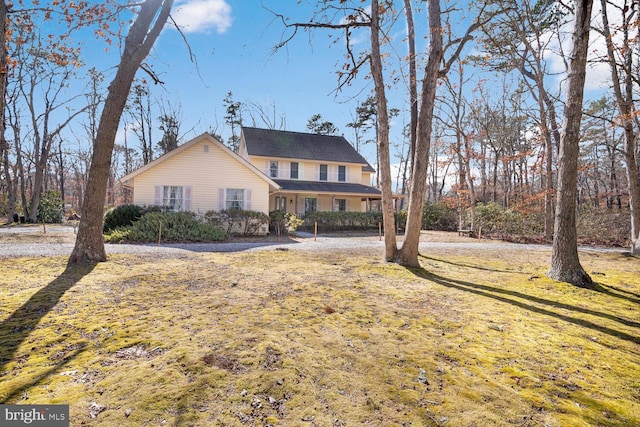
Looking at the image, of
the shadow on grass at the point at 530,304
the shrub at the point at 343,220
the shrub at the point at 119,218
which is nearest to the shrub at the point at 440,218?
the shrub at the point at 343,220

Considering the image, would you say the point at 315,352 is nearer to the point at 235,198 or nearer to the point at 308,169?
the point at 235,198

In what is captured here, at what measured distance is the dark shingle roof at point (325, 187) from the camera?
22506 mm

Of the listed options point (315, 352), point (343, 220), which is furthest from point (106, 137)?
point (343, 220)

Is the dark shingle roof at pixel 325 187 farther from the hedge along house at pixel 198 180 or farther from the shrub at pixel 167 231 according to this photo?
the shrub at pixel 167 231

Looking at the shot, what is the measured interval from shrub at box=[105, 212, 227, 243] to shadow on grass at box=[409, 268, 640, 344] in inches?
394

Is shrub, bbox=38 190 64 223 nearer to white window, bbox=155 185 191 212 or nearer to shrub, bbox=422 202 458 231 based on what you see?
white window, bbox=155 185 191 212

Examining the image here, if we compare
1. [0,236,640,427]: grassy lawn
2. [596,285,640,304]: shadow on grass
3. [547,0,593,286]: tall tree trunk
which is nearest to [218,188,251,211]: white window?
[0,236,640,427]: grassy lawn

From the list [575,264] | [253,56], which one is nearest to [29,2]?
[253,56]

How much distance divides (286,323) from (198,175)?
14.5 meters

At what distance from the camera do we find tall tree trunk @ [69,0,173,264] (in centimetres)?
680

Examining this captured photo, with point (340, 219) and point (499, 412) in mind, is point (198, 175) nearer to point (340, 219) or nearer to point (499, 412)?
point (340, 219)

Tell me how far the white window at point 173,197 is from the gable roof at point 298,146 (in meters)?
8.39

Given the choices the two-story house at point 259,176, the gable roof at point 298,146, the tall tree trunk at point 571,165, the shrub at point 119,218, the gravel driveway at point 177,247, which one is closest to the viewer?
the tall tree trunk at point 571,165

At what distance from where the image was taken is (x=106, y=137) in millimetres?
6902
